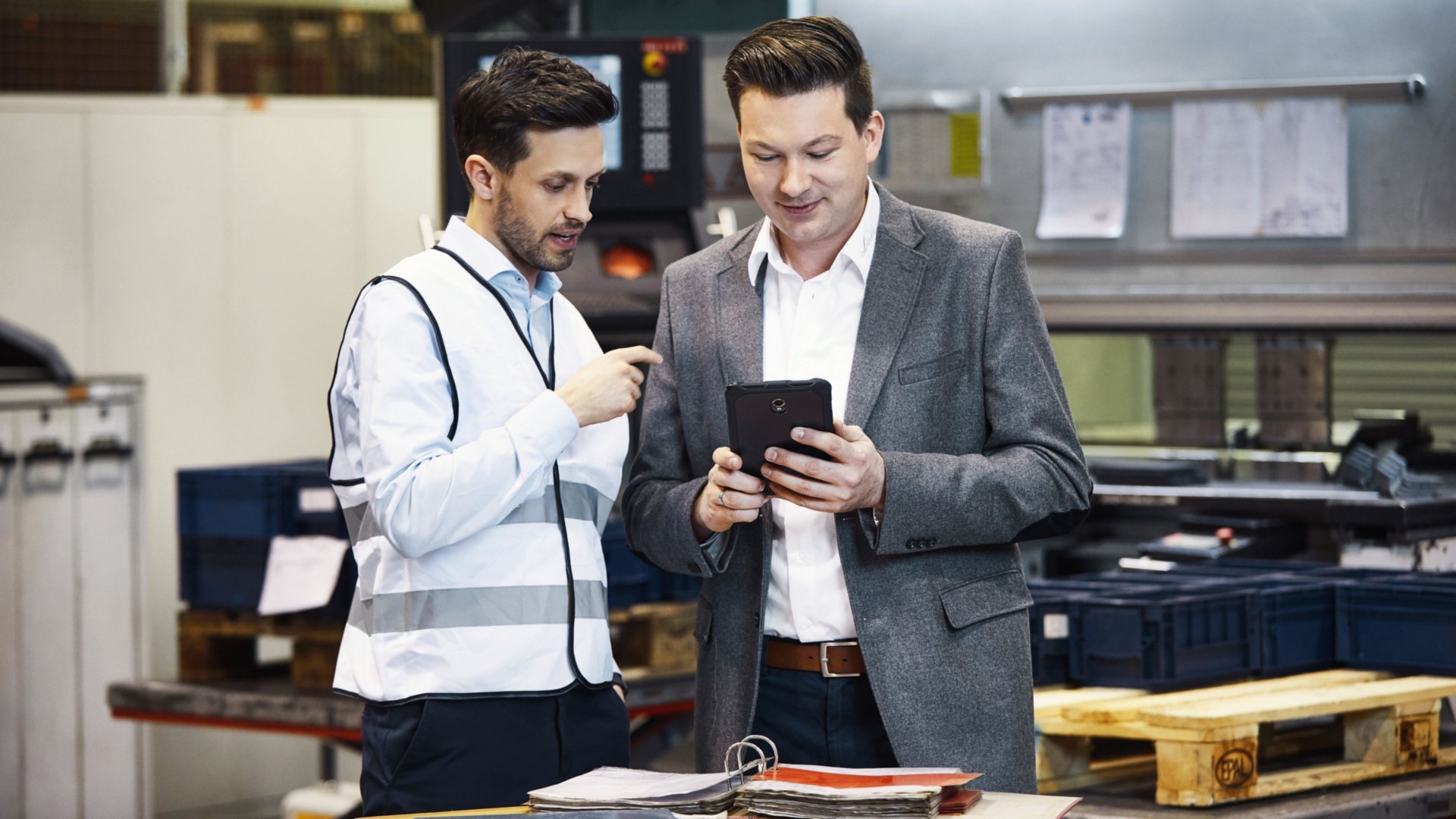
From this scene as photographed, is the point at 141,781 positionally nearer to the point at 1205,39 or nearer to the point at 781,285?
the point at 781,285

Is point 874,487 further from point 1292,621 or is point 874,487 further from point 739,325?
point 1292,621

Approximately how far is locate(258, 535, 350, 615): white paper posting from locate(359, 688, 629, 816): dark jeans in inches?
68.4

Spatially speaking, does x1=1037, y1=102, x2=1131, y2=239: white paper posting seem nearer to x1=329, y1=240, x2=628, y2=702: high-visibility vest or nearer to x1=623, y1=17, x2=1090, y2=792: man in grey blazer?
x1=623, y1=17, x2=1090, y2=792: man in grey blazer

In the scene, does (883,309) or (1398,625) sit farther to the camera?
(1398,625)

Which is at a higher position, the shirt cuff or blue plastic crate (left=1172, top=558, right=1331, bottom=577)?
the shirt cuff

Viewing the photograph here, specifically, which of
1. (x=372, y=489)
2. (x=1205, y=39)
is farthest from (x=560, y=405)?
(x=1205, y=39)

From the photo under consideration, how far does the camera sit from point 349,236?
6375 millimetres

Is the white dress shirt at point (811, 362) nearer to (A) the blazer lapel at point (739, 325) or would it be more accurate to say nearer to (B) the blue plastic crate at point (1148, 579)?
(A) the blazer lapel at point (739, 325)

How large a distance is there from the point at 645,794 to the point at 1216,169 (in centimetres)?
435

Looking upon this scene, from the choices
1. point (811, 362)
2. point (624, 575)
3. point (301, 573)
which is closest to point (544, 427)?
point (811, 362)

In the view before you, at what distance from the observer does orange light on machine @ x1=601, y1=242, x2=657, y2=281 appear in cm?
495

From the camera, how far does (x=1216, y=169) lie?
5562 mm

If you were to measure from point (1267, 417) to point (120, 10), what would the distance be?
5.31 meters

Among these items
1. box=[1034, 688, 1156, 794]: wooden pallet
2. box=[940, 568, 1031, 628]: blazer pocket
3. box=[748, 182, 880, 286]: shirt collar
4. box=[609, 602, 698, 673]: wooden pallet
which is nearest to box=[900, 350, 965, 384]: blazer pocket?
box=[748, 182, 880, 286]: shirt collar
